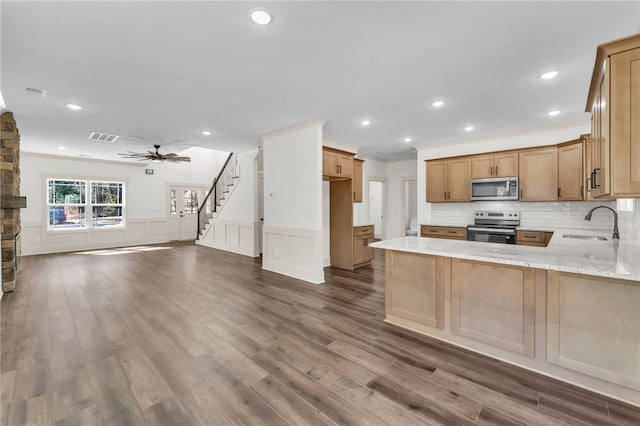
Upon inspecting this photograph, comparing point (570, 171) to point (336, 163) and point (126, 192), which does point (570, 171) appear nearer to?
point (336, 163)

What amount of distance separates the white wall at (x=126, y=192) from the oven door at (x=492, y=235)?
31.1 ft

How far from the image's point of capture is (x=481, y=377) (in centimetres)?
207

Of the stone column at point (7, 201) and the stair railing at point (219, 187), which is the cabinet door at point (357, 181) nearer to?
the stair railing at point (219, 187)

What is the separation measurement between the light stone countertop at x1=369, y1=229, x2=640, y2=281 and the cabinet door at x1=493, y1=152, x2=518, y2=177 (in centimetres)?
238

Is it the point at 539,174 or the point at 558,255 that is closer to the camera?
the point at 558,255

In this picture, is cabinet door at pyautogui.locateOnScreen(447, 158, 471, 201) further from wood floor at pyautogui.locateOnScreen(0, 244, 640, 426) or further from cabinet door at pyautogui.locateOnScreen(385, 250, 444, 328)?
cabinet door at pyautogui.locateOnScreen(385, 250, 444, 328)

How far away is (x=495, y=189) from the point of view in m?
5.08

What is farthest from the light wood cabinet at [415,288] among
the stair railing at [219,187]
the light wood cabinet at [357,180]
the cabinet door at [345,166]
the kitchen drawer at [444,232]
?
the stair railing at [219,187]

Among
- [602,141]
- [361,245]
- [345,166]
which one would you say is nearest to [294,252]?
[361,245]

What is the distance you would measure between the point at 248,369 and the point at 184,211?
30.4 ft

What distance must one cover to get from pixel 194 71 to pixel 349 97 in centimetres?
188

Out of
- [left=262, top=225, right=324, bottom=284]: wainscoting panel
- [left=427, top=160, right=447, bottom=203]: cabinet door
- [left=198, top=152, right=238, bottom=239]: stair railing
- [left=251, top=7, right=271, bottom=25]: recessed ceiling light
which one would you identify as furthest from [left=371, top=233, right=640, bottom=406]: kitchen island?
[left=198, top=152, right=238, bottom=239]: stair railing

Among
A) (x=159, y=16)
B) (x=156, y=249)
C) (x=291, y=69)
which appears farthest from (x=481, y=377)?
(x=156, y=249)

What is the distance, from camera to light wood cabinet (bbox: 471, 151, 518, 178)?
4.93 metres
